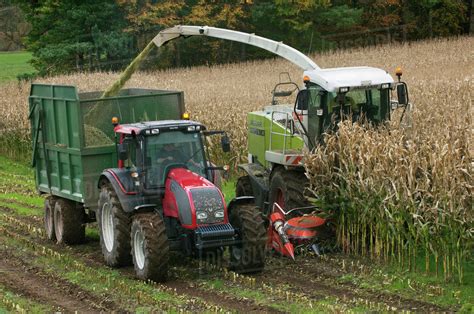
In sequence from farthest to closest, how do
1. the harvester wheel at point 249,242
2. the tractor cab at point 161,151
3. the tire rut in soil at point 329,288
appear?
the tractor cab at point 161,151
the harvester wheel at point 249,242
the tire rut in soil at point 329,288

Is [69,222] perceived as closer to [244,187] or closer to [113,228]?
[113,228]

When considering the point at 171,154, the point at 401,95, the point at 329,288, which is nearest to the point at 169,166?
the point at 171,154

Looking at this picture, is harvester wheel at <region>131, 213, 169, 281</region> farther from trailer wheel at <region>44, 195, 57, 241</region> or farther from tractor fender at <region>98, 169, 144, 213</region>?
trailer wheel at <region>44, 195, 57, 241</region>

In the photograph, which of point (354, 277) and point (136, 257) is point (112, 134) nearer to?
point (136, 257)

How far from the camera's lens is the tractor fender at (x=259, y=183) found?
49.8 ft

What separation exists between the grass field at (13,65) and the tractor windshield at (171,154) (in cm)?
4030

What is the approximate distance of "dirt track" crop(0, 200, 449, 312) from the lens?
34.6ft

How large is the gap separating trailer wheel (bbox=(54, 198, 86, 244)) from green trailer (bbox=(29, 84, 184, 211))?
19 cm

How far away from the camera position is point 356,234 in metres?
13.4

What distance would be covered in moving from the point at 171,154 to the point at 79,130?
1906 mm

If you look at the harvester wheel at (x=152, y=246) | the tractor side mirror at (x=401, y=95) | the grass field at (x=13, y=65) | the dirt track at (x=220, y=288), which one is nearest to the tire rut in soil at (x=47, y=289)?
the dirt track at (x=220, y=288)

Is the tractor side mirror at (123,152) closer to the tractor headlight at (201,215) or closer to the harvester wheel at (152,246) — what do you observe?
the harvester wheel at (152,246)

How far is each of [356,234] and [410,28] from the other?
3917 centimetres

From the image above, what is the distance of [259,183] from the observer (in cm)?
1531
